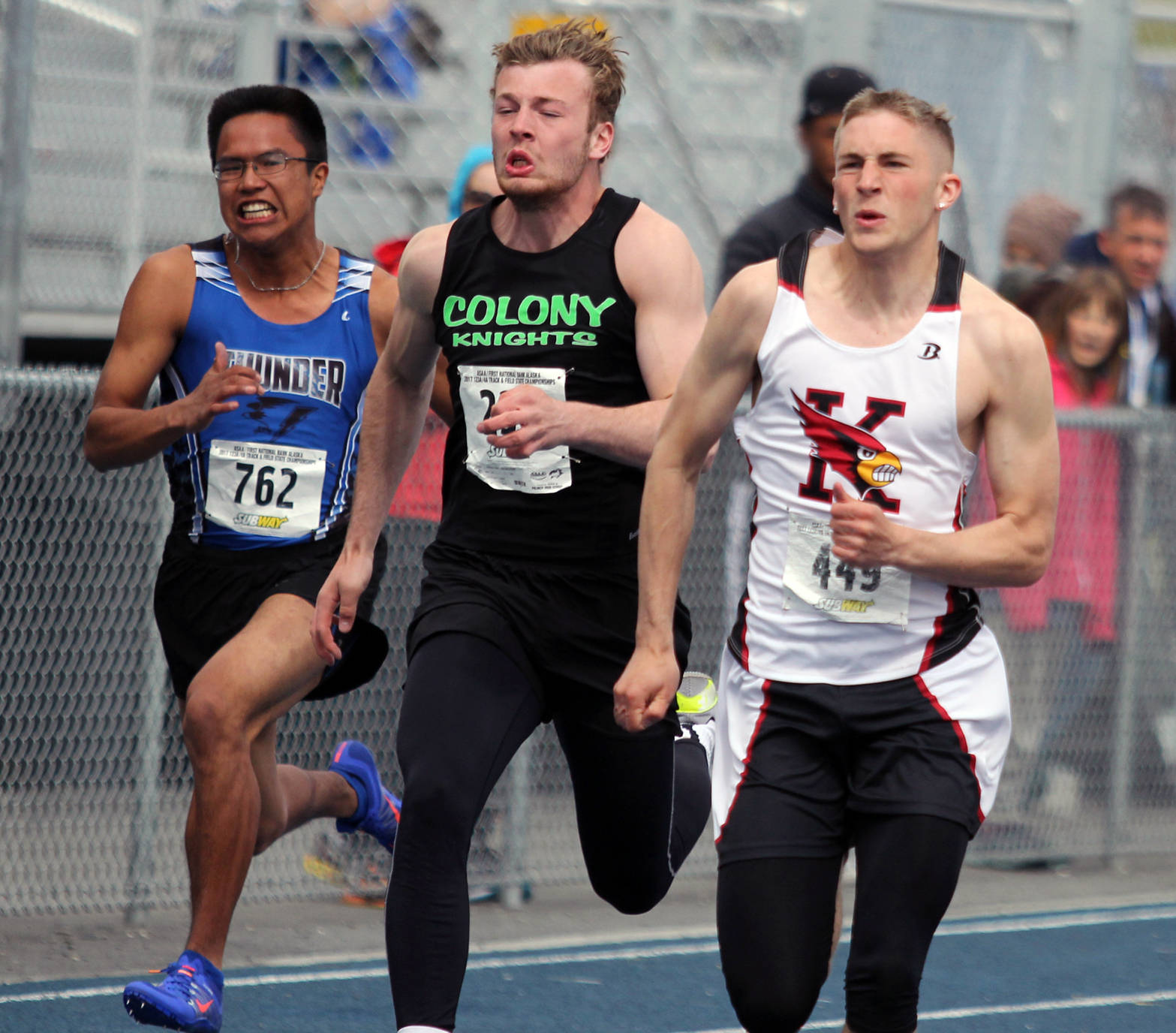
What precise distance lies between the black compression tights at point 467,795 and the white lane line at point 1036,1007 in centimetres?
109

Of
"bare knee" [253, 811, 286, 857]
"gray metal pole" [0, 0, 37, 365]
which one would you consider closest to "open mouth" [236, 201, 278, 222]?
"bare knee" [253, 811, 286, 857]

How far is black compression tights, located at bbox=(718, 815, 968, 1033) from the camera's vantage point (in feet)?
12.6

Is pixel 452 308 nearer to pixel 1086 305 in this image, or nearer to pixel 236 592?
pixel 236 592

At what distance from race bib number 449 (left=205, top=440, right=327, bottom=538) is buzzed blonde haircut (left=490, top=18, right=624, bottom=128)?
1.14 m

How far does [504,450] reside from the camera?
14.6ft

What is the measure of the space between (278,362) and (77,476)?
1272 millimetres

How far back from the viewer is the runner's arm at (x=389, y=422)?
4.67m

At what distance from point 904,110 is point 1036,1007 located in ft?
10.0

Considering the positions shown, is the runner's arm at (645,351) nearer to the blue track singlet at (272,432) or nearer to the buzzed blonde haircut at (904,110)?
the buzzed blonde haircut at (904,110)

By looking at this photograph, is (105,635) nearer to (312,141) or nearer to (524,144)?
(312,141)

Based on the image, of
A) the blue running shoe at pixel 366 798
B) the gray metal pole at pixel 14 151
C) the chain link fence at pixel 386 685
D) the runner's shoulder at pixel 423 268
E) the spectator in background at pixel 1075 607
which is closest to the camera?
the runner's shoulder at pixel 423 268

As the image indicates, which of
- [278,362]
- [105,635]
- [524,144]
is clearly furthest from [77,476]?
[524,144]

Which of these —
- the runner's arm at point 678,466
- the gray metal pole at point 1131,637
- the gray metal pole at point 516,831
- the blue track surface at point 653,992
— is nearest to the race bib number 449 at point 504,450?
the runner's arm at point 678,466

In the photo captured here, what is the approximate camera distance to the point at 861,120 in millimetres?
4016
